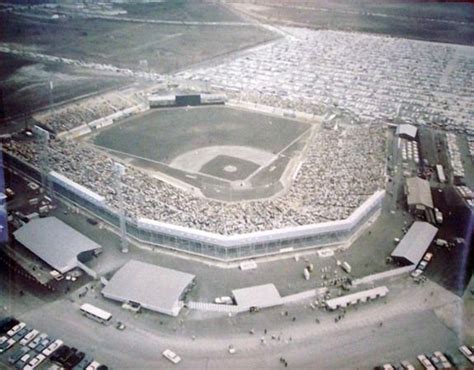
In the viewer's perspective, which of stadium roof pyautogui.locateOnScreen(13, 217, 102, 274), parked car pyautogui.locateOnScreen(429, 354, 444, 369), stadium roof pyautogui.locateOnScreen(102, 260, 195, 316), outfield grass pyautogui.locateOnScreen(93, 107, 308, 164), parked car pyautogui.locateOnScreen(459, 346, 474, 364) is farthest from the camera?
outfield grass pyautogui.locateOnScreen(93, 107, 308, 164)

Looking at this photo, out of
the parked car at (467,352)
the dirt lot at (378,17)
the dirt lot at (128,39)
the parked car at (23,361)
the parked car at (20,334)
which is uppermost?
the dirt lot at (378,17)

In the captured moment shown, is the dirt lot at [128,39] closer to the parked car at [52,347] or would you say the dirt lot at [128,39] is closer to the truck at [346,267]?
the truck at [346,267]

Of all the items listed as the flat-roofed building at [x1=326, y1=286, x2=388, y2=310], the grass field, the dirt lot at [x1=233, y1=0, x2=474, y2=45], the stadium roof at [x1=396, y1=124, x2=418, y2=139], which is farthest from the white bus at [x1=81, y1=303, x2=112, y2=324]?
the dirt lot at [x1=233, y1=0, x2=474, y2=45]

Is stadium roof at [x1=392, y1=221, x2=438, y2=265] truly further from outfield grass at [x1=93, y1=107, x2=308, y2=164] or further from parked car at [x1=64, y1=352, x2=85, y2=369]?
parked car at [x1=64, y1=352, x2=85, y2=369]

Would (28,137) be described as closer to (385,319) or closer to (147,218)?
(147,218)

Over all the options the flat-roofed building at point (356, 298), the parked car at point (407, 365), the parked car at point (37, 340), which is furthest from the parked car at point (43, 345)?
the parked car at point (407, 365)

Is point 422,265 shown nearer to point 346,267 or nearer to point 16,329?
point 346,267
